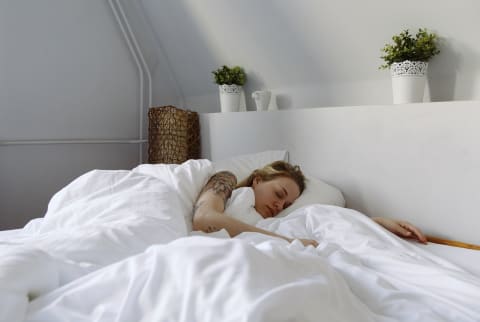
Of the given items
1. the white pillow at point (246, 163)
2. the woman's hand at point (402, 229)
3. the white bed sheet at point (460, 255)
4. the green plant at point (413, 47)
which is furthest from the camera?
the white pillow at point (246, 163)

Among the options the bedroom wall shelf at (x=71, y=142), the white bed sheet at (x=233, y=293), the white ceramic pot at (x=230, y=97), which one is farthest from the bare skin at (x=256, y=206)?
the bedroom wall shelf at (x=71, y=142)

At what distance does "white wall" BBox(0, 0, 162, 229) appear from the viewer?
86.5 inches

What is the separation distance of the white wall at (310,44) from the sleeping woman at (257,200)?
1.71 feet

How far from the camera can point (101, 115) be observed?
2566 millimetres

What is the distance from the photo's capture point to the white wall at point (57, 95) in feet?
7.21

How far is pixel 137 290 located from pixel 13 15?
2004 mm

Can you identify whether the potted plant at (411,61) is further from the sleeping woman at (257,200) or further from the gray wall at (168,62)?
the sleeping woman at (257,200)

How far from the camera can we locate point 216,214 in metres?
1.33

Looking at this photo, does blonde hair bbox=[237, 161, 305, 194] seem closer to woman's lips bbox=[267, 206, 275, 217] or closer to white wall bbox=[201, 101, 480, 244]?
woman's lips bbox=[267, 206, 275, 217]

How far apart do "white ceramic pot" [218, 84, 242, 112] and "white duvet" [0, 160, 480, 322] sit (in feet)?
3.99

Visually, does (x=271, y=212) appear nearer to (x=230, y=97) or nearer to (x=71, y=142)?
(x=230, y=97)

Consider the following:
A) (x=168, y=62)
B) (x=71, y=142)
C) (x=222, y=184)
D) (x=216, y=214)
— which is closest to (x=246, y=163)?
(x=222, y=184)

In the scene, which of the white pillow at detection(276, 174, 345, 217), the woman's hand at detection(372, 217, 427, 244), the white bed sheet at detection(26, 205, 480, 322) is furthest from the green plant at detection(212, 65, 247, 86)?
the white bed sheet at detection(26, 205, 480, 322)

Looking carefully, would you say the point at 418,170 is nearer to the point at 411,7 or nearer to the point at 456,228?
the point at 456,228
